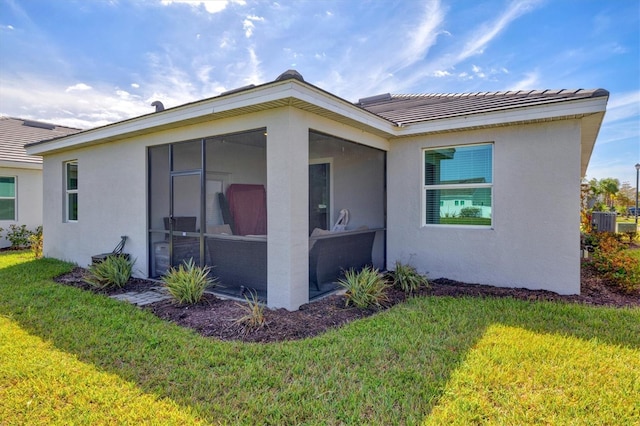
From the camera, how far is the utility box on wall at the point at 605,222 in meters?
11.4

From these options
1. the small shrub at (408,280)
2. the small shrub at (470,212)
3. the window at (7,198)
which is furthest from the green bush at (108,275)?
the window at (7,198)

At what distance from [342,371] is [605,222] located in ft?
42.1

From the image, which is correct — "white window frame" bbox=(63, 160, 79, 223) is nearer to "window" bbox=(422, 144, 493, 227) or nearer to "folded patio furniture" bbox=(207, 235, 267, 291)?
"folded patio furniture" bbox=(207, 235, 267, 291)

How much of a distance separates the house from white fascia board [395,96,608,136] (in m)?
0.02

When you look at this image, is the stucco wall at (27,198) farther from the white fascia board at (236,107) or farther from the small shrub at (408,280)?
the small shrub at (408,280)

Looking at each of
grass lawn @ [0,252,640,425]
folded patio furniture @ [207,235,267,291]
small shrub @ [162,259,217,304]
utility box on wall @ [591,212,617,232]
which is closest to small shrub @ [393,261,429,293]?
grass lawn @ [0,252,640,425]

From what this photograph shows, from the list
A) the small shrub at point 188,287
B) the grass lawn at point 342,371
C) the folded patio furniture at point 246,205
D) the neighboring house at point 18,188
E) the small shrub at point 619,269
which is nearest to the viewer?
the grass lawn at point 342,371

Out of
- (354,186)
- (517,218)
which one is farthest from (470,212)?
(354,186)

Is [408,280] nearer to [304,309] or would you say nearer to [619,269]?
[304,309]

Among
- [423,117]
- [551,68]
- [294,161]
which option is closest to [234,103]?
[294,161]

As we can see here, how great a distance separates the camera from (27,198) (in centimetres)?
1122

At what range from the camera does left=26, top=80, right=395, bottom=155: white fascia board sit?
167 inches

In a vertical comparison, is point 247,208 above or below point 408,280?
above

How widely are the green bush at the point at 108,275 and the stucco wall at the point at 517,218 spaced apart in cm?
550
